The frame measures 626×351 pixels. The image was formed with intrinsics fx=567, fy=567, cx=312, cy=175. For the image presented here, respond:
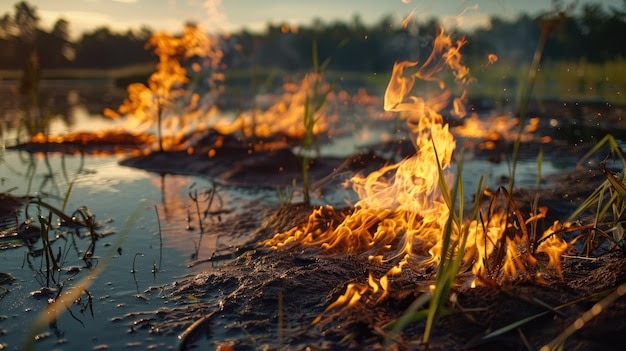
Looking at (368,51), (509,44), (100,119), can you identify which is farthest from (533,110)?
(368,51)

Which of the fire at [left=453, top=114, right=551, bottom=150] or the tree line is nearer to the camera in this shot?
the fire at [left=453, top=114, right=551, bottom=150]

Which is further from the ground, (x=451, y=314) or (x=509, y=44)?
(x=509, y=44)

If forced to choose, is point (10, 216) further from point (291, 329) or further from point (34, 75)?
point (34, 75)

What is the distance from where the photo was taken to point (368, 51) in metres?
78.2

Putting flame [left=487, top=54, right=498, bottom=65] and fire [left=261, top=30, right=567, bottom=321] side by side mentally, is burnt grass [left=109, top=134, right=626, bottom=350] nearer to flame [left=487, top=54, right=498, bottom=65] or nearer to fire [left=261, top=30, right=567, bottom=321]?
fire [left=261, top=30, right=567, bottom=321]

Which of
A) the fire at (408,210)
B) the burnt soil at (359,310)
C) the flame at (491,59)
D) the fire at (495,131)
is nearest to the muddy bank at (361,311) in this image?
the burnt soil at (359,310)

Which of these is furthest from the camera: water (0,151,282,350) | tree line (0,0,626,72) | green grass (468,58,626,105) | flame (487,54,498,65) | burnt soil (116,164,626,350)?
tree line (0,0,626,72)

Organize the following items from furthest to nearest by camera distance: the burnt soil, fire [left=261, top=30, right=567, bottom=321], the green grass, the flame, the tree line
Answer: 1. the tree line
2. the green grass
3. the flame
4. fire [left=261, top=30, right=567, bottom=321]
5. the burnt soil

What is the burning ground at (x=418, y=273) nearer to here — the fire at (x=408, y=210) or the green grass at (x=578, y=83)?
the fire at (x=408, y=210)

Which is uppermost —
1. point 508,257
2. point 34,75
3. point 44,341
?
point 34,75

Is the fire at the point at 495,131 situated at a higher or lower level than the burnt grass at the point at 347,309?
higher

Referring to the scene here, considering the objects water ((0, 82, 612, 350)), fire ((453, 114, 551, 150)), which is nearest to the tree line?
fire ((453, 114, 551, 150))

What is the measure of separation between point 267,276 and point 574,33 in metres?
41.3

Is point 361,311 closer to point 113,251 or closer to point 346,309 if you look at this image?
point 346,309
